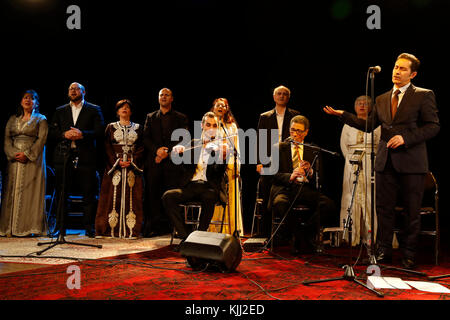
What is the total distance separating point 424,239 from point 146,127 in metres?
4.14

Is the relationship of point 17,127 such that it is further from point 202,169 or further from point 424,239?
point 424,239

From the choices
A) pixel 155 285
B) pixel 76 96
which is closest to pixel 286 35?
pixel 76 96

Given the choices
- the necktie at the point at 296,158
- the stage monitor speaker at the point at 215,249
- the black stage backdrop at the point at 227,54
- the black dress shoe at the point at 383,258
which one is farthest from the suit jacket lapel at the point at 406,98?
the black stage backdrop at the point at 227,54

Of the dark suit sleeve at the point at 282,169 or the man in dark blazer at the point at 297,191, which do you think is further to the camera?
the dark suit sleeve at the point at 282,169

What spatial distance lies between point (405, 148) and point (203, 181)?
6.93ft

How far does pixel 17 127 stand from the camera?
18.6 ft

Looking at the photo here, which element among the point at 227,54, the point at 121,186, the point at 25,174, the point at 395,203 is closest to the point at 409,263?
the point at 395,203

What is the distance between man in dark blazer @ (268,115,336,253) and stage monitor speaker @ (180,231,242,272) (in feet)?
3.77

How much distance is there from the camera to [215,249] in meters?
3.25

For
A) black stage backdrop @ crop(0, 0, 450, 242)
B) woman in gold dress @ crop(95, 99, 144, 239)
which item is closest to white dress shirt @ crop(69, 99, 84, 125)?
woman in gold dress @ crop(95, 99, 144, 239)

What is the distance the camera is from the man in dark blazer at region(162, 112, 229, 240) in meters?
4.47

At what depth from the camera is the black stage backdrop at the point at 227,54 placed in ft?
19.6

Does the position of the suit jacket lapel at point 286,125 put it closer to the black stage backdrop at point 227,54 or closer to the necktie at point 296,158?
the necktie at point 296,158

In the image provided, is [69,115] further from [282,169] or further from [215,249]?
[215,249]
